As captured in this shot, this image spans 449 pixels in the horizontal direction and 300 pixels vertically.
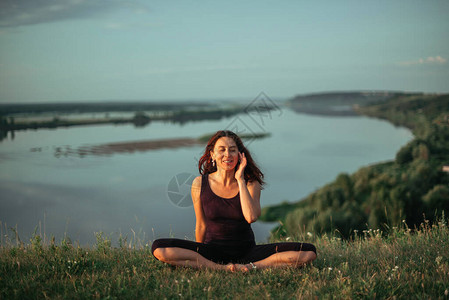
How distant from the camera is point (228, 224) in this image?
4418 millimetres

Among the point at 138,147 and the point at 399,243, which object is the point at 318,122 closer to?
the point at 138,147

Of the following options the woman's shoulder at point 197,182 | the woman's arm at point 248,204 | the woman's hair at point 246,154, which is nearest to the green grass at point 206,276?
the woman's arm at point 248,204

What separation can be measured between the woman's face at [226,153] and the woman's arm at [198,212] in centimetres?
40

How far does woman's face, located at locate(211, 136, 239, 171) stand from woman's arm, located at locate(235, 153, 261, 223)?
10 centimetres

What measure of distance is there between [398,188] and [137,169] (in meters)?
85.6

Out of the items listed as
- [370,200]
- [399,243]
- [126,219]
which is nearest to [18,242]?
[399,243]

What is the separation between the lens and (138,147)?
128875 millimetres

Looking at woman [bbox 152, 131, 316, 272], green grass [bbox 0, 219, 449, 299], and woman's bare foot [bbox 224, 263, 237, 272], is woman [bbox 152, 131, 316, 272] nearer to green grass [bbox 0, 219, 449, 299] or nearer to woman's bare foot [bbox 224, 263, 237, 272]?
woman's bare foot [bbox 224, 263, 237, 272]

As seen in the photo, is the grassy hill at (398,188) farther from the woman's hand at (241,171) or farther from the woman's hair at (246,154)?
the woman's hand at (241,171)

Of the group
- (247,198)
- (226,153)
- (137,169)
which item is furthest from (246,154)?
(137,169)

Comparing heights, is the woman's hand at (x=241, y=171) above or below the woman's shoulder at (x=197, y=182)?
above

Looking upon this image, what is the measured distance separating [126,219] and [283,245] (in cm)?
9071

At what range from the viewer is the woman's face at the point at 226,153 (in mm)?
4398

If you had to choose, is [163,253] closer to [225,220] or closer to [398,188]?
[225,220]
